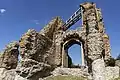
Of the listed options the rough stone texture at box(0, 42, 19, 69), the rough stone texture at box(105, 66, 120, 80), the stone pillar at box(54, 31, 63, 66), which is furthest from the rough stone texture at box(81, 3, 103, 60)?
the rough stone texture at box(0, 42, 19, 69)

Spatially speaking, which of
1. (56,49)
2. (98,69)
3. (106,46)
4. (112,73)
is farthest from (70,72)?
(98,69)

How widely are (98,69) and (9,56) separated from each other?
1283 cm

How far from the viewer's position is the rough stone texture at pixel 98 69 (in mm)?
13334

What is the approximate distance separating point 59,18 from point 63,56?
4.80 m

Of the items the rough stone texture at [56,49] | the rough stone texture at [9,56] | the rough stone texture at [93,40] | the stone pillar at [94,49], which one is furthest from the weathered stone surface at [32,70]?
the rough stone texture at [9,56]

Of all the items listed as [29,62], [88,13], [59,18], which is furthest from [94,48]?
[59,18]

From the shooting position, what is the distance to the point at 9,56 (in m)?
23.2

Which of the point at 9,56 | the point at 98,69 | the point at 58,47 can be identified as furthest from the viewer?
the point at 9,56

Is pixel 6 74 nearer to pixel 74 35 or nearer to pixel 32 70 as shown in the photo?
pixel 32 70

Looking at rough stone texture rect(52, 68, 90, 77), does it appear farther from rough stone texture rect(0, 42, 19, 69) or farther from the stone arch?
rough stone texture rect(0, 42, 19, 69)

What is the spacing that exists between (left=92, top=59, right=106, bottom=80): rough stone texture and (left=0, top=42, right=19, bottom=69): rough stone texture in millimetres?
12152

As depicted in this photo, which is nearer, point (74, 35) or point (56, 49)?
point (56, 49)

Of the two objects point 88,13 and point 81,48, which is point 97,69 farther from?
point 81,48

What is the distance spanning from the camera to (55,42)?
74.8 feet
